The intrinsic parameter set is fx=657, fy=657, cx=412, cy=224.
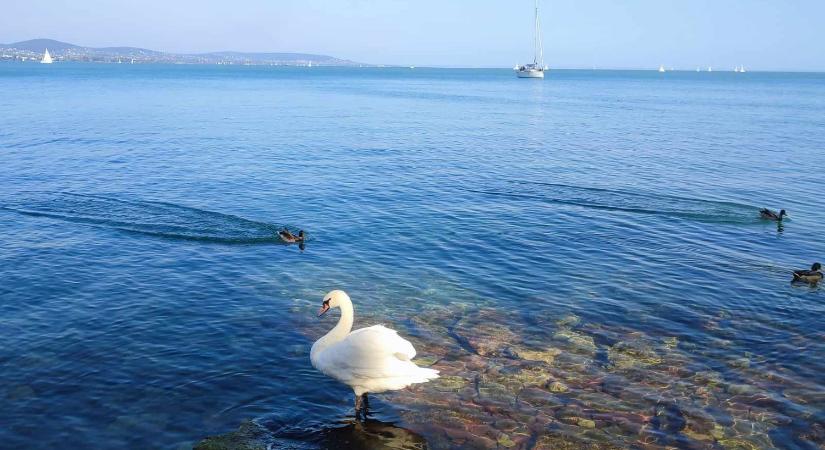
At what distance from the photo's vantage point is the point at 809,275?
20.0 m

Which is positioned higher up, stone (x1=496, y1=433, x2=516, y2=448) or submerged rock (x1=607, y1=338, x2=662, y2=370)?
submerged rock (x1=607, y1=338, x2=662, y2=370)

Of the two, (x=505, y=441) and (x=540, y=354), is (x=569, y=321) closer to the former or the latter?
(x=540, y=354)

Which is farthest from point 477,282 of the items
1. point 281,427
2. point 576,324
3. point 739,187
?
point 739,187

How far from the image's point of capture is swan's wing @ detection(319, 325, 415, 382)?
1109 cm

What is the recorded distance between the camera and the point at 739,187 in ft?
114

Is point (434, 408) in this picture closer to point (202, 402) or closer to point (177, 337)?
point (202, 402)

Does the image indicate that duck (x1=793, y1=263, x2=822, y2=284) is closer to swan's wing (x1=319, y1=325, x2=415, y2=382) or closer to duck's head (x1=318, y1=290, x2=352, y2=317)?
swan's wing (x1=319, y1=325, x2=415, y2=382)

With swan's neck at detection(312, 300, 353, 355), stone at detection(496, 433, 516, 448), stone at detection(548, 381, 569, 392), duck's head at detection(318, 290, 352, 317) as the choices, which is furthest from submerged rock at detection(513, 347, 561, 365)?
duck's head at detection(318, 290, 352, 317)

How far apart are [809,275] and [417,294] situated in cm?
1200

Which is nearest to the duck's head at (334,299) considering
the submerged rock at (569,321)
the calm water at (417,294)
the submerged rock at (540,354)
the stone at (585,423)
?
the calm water at (417,294)

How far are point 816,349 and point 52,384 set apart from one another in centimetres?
1674

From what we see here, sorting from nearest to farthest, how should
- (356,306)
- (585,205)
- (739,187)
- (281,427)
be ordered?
1. (281,427)
2. (356,306)
3. (585,205)
4. (739,187)

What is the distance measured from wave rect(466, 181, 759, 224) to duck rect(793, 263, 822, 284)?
7.59 m

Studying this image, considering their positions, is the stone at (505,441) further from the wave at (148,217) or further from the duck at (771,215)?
the duck at (771,215)
